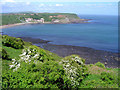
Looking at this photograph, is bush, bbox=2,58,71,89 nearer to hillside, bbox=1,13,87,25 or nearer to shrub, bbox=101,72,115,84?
shrub, bbox=101,72,115,84

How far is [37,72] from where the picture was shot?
7.69m

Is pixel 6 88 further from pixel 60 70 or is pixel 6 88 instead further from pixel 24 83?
pixel 60 70

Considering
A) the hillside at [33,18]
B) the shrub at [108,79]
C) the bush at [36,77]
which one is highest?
the hillside at [33,18]

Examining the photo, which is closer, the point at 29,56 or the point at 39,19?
the point at 29,56

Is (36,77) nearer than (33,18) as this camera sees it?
A: Yes

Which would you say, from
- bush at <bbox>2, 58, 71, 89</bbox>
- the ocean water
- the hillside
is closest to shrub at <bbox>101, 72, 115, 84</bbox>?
bush at <bbox>2, 58, 71, 89</bbox>

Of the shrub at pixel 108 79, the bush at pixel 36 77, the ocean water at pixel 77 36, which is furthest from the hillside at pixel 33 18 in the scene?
the bush at pixel 36 77

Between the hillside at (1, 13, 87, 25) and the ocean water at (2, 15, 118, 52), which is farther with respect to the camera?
the hillside at (1, 13, 87, 25)

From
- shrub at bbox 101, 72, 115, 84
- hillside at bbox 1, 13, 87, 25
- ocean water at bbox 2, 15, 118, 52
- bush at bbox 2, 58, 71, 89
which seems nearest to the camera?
bush at bbox 2, 58, 71, 89

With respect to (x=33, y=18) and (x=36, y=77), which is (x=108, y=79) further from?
(x=33, y=18)

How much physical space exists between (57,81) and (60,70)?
2.38 ft

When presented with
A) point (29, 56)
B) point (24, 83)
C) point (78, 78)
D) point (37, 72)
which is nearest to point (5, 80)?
point (24, 83)

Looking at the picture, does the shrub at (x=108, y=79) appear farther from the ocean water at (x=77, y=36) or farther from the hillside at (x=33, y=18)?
the hillside at (x=33, y=18)

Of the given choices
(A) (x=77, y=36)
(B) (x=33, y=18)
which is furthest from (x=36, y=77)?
(B) (x=33, y=18)
